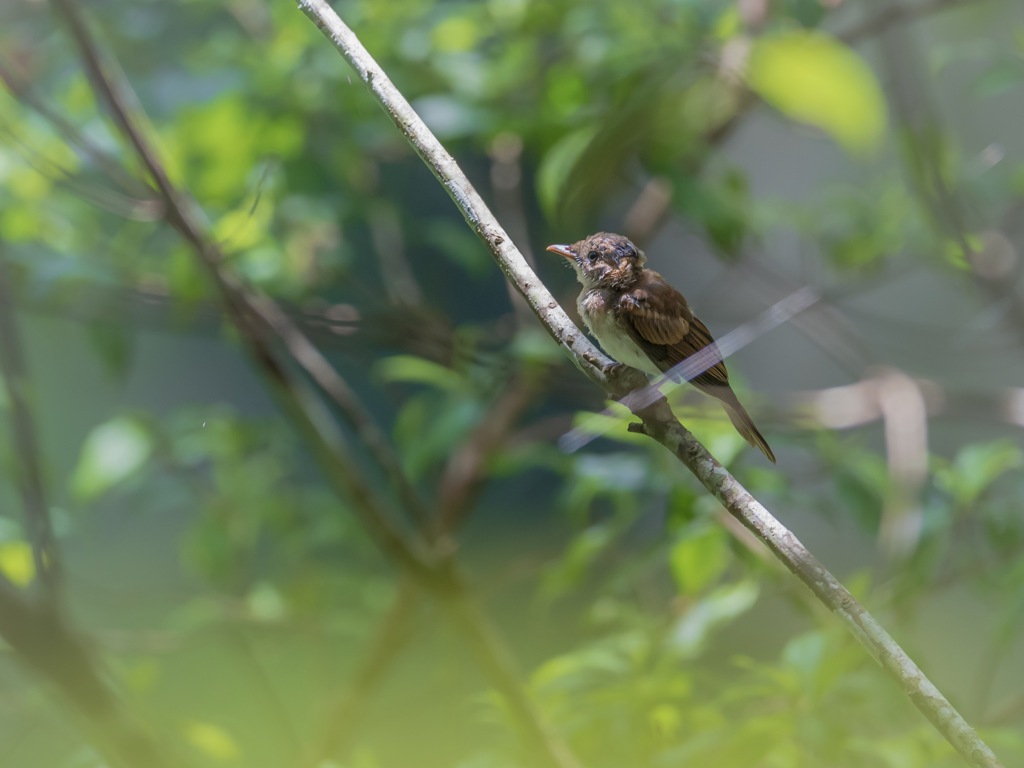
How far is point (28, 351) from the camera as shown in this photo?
2.74 meters

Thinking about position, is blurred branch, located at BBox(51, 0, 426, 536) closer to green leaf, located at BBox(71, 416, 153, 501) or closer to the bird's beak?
green leaf, located at BBox(71, 416, 153, 501)

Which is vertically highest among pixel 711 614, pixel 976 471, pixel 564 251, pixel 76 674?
pixel 564 251

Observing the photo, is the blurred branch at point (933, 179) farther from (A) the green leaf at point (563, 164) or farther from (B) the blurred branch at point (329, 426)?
(B) the blurred branch at point (329, 426)

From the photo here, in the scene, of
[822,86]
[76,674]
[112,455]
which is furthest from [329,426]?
[822,86]

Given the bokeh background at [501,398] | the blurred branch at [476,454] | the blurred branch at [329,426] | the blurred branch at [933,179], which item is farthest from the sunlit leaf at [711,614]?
the blurred branch at [476,454]

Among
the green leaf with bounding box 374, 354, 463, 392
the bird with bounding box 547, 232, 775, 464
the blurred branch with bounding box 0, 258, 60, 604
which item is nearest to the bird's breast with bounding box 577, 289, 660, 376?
the bird with bounding box 547, 232, 775, 464

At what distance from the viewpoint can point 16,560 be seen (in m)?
1.82

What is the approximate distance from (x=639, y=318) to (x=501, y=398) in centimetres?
139

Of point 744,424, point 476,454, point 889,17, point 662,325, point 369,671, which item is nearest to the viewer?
point 744,424

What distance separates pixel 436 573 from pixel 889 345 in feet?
4.13

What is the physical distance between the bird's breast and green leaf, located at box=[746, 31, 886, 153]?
695mm

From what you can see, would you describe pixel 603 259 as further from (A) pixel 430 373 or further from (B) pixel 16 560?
(B) pixel 16 560

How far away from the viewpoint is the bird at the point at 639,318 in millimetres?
1204

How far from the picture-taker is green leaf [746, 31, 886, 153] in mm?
530
